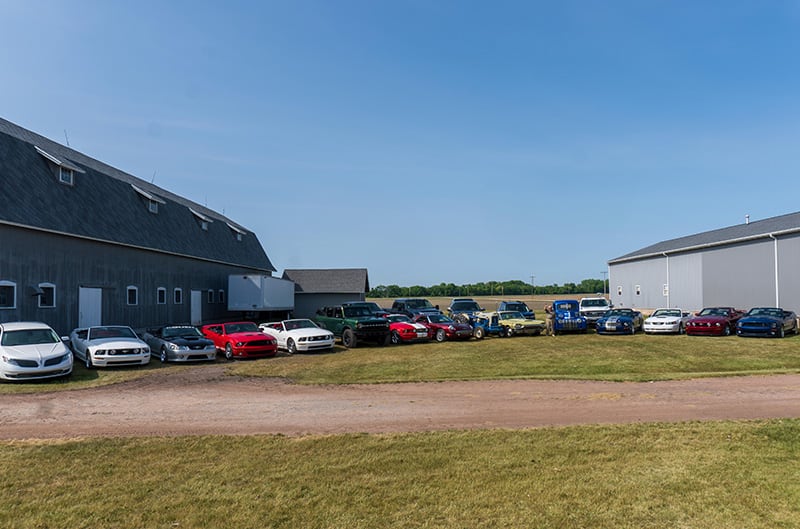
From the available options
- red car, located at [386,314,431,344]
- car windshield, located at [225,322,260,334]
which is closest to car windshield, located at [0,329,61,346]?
car windshield, located at [225,322,260,334]

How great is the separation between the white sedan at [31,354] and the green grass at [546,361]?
462 cm

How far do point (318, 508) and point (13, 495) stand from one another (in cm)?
320

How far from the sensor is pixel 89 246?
2480 centimetres

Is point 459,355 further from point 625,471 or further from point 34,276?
point 34,276

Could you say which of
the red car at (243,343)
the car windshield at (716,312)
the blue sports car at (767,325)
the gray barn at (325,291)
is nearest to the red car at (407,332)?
the red car at (243,343)

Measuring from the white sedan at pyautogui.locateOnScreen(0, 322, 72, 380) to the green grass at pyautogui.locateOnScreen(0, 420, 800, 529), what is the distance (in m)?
7.90

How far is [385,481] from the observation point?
630 cm

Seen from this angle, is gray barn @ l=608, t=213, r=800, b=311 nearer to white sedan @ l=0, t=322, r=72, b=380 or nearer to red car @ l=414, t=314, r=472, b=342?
red car @ l=414, t=314, r=472, b=342

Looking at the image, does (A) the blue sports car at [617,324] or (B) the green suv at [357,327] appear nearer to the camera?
(B) the green suv at [357,327]

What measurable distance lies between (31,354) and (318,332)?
10182mm

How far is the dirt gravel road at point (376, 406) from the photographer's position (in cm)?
930

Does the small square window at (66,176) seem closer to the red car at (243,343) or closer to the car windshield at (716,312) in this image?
the red car at (243,343)

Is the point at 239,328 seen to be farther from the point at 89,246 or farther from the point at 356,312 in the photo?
the point at 89,246

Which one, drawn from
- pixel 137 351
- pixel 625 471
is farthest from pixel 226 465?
pixel 137 351
